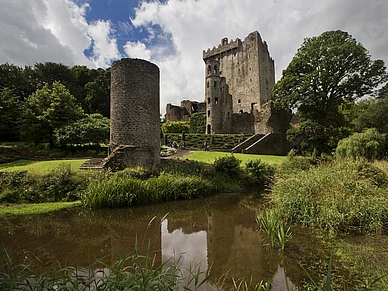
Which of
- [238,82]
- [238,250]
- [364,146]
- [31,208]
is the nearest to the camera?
[238,250]

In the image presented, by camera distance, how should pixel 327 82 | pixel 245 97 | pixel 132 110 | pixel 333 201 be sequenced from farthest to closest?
1. pixel 245 97
2. pixel 327 82
3. pixel 132 110
4. pixel 333 201

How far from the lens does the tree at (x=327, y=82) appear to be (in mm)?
18094

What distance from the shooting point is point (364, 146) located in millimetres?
13992

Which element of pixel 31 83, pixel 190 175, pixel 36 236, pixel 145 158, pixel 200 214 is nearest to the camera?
pixel 36 236

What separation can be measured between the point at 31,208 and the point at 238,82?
3995 centimetres

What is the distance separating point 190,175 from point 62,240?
7.04 meters

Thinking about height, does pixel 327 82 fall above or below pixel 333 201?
above

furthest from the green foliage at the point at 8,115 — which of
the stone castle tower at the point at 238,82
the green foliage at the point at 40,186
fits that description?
the stone castle tower at the point at 238,82

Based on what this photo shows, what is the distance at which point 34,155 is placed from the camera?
18.2 m

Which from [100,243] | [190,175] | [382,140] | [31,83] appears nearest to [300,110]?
[382,140]

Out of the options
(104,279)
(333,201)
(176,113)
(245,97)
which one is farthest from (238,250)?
(245,97)

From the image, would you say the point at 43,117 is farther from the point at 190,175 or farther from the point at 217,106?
the point at 217,106

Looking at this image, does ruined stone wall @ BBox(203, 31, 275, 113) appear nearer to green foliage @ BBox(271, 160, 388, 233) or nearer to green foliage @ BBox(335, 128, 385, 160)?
green foliage @ BBox(335, 128, 385, 160)

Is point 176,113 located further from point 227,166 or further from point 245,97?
point 227,166
